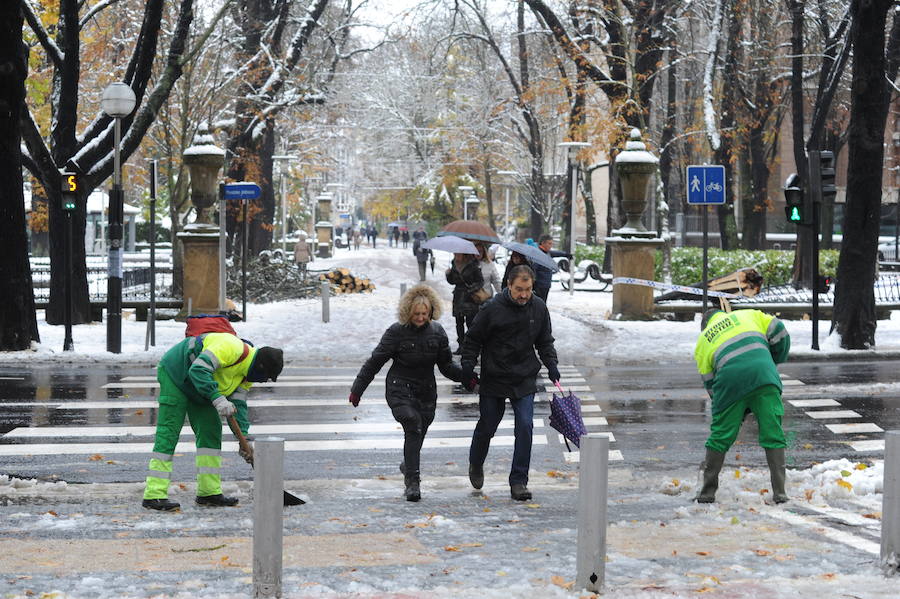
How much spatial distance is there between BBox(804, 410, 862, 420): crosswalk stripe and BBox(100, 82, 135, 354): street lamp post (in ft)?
33.4

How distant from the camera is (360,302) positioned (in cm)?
2881

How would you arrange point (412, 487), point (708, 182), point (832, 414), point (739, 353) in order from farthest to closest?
point (708, 182)
point (832, 414)
point (412, 487)
point (739, 353)

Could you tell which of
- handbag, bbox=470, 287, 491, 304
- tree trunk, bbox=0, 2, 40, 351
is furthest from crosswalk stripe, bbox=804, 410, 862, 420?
tree trunk, bbox=0, 2, 40, 351

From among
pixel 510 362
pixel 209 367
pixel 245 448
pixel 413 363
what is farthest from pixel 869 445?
pixel 209 367

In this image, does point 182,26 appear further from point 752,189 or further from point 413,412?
point 752,189

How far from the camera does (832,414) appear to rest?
1305cm

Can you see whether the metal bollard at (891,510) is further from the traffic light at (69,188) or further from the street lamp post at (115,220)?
the traffic light at (69,188)

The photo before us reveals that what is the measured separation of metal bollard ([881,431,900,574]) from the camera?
20.7ft

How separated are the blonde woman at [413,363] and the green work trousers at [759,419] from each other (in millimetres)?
1773

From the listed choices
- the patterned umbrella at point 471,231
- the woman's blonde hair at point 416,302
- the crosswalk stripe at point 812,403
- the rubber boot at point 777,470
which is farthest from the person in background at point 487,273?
the rubber boot at point 777,470

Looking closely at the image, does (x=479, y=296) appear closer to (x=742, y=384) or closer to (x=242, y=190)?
(x=742, y=384)

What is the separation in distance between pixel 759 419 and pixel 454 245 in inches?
280

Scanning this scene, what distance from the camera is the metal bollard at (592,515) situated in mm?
5923

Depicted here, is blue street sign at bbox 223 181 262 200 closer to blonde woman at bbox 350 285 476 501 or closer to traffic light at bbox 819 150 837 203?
traffic light at bbox 819 150 837 203
